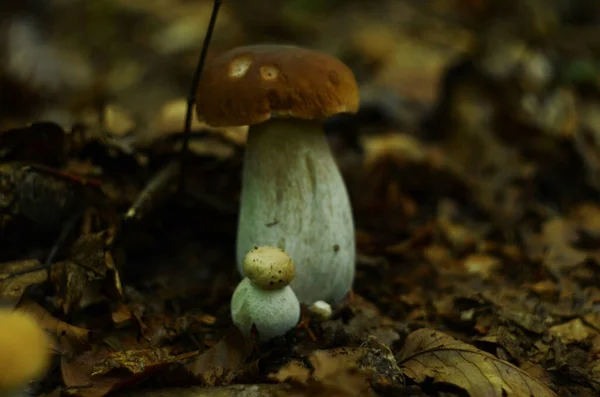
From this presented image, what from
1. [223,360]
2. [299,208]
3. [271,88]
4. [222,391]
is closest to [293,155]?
[299,208]

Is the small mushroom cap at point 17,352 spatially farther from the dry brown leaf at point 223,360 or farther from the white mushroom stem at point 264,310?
the white mushroom stem at point 264,310

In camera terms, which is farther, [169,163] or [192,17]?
[192,17]

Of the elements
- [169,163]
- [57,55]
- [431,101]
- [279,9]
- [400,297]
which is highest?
[279,9]

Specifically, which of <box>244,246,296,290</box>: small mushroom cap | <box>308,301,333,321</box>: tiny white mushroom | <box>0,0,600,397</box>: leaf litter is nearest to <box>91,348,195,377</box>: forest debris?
<box>0,0,600,397</box>: leaf litter

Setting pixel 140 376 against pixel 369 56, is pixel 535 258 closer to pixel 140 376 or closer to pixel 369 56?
pixel 140 376

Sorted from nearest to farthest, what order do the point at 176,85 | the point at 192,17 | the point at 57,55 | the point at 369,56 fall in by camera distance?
1. the point at 176,85
2. the point at 369,56
3. the point at 57,55
4. the point at 192,17

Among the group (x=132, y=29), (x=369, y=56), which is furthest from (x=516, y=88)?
(x=132, y=29)

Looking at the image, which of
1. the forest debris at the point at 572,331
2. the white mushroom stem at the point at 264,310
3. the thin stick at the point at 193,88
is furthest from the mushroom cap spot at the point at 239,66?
the forest debris at the point at 572,331
